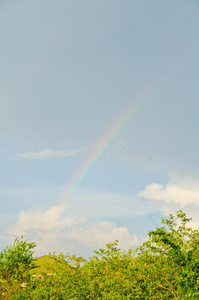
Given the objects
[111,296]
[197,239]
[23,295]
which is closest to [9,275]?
[23,295]

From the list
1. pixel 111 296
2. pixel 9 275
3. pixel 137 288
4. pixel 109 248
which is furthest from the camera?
pixel 109 248

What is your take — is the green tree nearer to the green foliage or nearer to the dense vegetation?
the dense vegetation

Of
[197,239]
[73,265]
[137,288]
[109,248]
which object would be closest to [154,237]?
[197,239]

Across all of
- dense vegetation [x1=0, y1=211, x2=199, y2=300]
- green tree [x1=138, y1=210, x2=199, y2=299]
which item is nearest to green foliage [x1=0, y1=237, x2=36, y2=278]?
dense vegetation [x1=0, y1=211, x2=199, y2=300]

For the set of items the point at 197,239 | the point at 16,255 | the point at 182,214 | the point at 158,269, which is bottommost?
the point at 158,269

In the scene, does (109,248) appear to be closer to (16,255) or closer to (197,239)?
(197,239)

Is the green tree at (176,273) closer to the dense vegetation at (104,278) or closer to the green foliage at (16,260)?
the dense vegetation at (104,278)

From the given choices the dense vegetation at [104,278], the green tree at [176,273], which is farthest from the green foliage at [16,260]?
the green tree at [176,273]

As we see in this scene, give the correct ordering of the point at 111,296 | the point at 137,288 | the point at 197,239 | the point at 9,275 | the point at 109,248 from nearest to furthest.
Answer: the point at 111,296 → the point at 137,288 → the point at 9,275 → the point at 197,239 → the point at 109,248

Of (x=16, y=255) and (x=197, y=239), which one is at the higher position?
(x=197, y=239)

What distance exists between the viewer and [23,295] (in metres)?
17.7

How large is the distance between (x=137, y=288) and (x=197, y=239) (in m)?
23.3

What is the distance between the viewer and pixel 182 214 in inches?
1657

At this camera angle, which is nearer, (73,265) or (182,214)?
(73,265)
